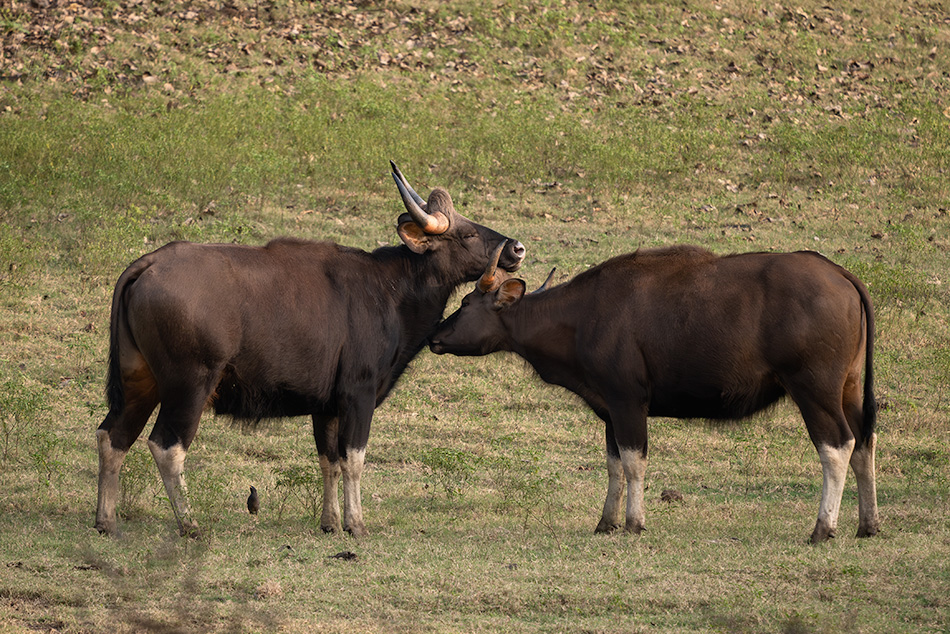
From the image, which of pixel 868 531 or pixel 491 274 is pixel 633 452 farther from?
pixel 491 274

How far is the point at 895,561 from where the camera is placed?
705 centimetres

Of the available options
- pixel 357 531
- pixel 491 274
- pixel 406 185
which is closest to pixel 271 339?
pixel 357 531

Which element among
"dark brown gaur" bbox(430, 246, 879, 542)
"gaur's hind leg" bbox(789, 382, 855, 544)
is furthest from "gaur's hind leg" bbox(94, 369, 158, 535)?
"gaur's hind leg" bbox(789, 382, 855, 544)

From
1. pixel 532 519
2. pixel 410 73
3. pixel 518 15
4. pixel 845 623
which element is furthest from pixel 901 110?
pixel 845 623

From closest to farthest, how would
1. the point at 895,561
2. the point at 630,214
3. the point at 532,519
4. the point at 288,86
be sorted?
the point at 895,561 < the point at 532,519 < the point at 630,214 < the point at 288,86

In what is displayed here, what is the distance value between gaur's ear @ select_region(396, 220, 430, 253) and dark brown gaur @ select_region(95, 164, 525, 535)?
1 cm

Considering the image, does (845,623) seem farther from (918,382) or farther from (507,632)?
(918,382)

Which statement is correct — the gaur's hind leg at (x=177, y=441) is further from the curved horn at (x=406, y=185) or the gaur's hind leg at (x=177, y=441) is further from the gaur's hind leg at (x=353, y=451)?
the curved horn at (x=406, y=185)

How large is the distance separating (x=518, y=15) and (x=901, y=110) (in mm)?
7346

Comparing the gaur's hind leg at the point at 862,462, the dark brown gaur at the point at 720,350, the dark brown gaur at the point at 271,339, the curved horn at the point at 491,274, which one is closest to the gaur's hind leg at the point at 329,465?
the dark brown gaur at the point at 271,339

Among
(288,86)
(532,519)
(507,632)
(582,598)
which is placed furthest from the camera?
(288,86)

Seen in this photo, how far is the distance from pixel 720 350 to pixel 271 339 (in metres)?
2.89

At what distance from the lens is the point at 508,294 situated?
9.11 m

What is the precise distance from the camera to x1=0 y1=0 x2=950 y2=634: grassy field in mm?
6574
